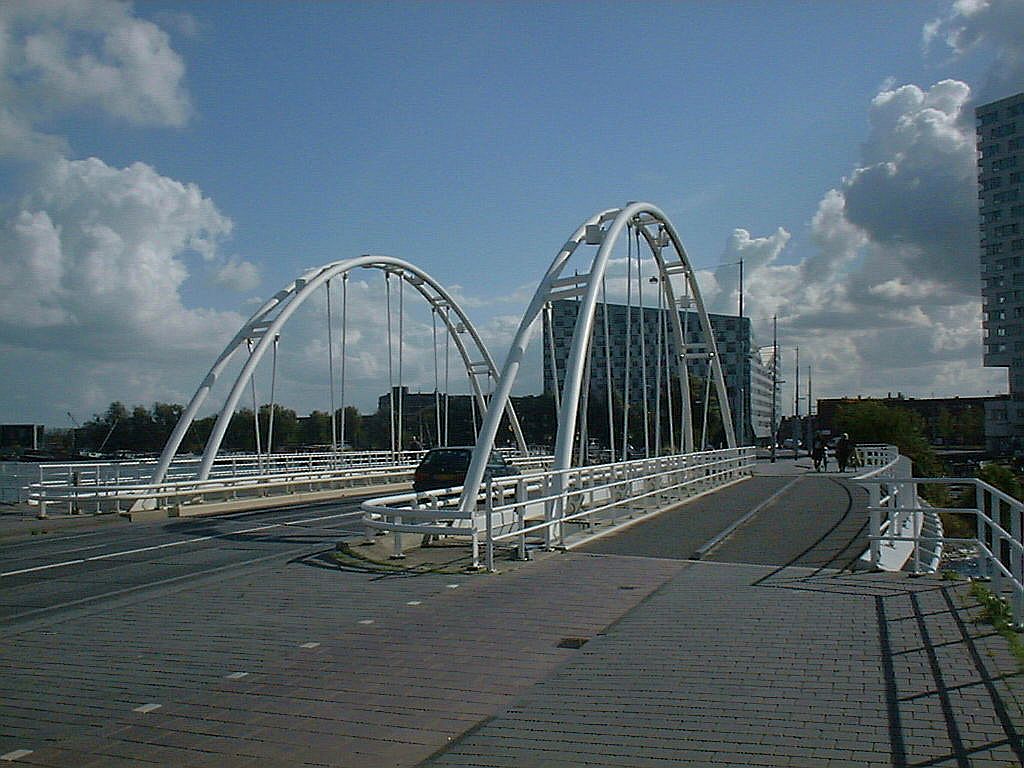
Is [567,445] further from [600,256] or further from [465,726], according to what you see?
[465,726]

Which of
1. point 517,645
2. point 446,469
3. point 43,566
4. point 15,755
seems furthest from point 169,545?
point 15,755

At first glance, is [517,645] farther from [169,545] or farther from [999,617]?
[169,545]

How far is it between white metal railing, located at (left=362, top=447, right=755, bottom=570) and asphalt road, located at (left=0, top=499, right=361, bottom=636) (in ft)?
6.27

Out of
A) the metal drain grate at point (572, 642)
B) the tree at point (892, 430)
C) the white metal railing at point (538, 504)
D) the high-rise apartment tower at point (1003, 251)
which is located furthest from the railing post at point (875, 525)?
the high-rise apartment tower at point (1003, 251)

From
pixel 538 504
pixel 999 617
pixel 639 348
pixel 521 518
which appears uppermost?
pixel 639 348

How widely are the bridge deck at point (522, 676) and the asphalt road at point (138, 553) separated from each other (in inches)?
46.4

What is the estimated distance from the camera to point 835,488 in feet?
104

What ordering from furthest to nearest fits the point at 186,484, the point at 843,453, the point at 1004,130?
the point at 1004,130 → the point at 843,453 → the point at 186,484

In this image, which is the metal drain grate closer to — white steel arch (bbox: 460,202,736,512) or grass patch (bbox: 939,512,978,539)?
white steel arch (bbox: 460,202,736,512)

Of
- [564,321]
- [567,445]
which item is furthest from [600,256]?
[564,321]

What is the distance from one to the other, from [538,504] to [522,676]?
10.9 meters

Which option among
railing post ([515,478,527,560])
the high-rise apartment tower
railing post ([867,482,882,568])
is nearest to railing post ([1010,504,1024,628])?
railing post ([867,482,882,568])

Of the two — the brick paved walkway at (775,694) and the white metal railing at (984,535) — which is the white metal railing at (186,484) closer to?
the white metal railing at (984,535)

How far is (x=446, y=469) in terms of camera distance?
85.7 feet
